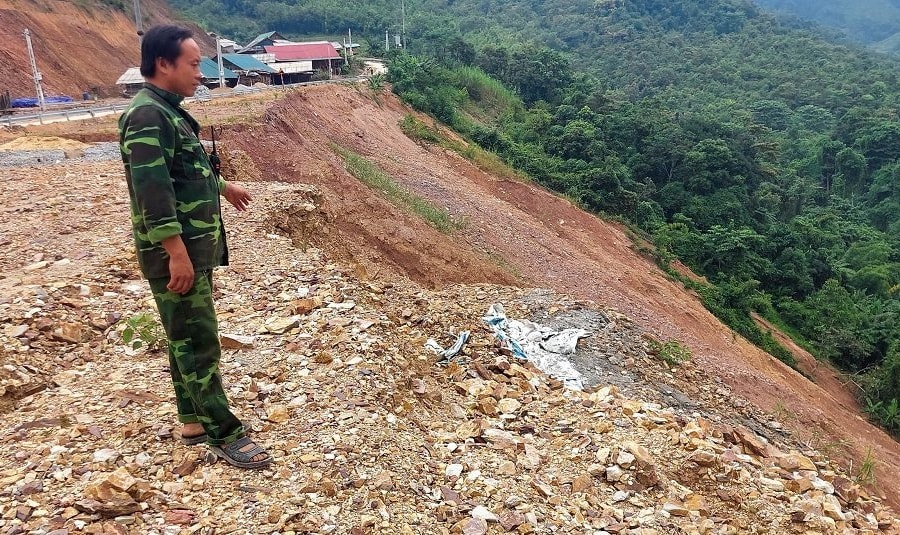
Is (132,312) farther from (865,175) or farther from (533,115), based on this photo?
(865,175)

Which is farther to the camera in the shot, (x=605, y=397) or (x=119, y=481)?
(x=605, y=397)

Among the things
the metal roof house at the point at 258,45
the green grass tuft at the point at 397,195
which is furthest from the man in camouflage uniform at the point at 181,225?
the metal roof house at the point at 258,45

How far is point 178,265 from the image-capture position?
2080mm

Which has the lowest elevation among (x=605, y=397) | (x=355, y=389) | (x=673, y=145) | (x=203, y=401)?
(x=673, y=145)

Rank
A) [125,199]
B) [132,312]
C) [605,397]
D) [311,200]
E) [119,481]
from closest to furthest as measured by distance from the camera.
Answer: [119,481], [132,312], [605,397], [125,199], [311,200]

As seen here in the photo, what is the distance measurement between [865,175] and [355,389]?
3790 cm

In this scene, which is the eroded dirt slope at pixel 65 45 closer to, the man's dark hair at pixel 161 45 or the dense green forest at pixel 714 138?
the dense green forest at pixel 714 138

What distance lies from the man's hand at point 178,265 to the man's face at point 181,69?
1.87 ft

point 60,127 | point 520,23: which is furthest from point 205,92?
point 520,23

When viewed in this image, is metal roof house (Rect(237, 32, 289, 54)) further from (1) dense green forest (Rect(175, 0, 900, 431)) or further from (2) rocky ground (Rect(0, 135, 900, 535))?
(2) rocky ground (Rect(0, 135, 900, 535))

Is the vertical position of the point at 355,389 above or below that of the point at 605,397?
above

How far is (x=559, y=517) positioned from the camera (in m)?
2.65

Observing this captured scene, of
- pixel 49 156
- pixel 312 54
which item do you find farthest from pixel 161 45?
pixel 312 54

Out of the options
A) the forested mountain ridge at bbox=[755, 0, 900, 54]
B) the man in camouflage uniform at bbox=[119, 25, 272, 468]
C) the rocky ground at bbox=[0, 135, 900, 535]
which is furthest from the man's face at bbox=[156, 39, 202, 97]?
the forested mountain ridge at bbox=[755, 0, 900, 54]
